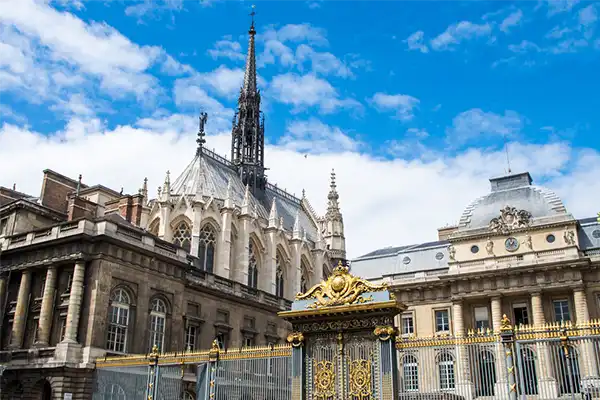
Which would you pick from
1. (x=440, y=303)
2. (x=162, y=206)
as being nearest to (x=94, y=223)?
(x=162, y=206)

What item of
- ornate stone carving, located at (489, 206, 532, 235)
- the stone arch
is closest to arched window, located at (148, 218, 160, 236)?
the stone arch

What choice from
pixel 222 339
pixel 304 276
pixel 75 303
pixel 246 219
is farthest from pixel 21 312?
pixel 304 276

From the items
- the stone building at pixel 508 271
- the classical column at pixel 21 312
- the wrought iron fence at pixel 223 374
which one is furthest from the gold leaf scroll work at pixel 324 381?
the stone building at pixel 508 271

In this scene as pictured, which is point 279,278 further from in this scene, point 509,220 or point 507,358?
point 507,358

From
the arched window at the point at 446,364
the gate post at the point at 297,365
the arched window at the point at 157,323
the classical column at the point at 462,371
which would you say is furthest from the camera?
the arched window at the point at 157,323

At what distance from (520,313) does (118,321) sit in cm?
2106

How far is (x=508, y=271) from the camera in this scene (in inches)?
1345

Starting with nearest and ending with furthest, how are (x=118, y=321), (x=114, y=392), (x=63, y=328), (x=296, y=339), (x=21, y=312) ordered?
(x=296, y=339) → (x=114, y=392) → (x=63, y=328) → (x=118, y=321) → (x=21, y=312)

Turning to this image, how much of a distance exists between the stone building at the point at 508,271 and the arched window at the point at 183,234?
47.3 ft

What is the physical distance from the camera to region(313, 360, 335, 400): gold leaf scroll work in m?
14.8

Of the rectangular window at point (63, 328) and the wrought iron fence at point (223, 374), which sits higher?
the rectangular window at point (63, 328)

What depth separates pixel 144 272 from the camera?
28719 millimetres

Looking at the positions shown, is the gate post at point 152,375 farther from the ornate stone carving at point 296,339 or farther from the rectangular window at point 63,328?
the rectangular window at point 63,328

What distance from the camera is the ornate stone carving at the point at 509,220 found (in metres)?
35.3
